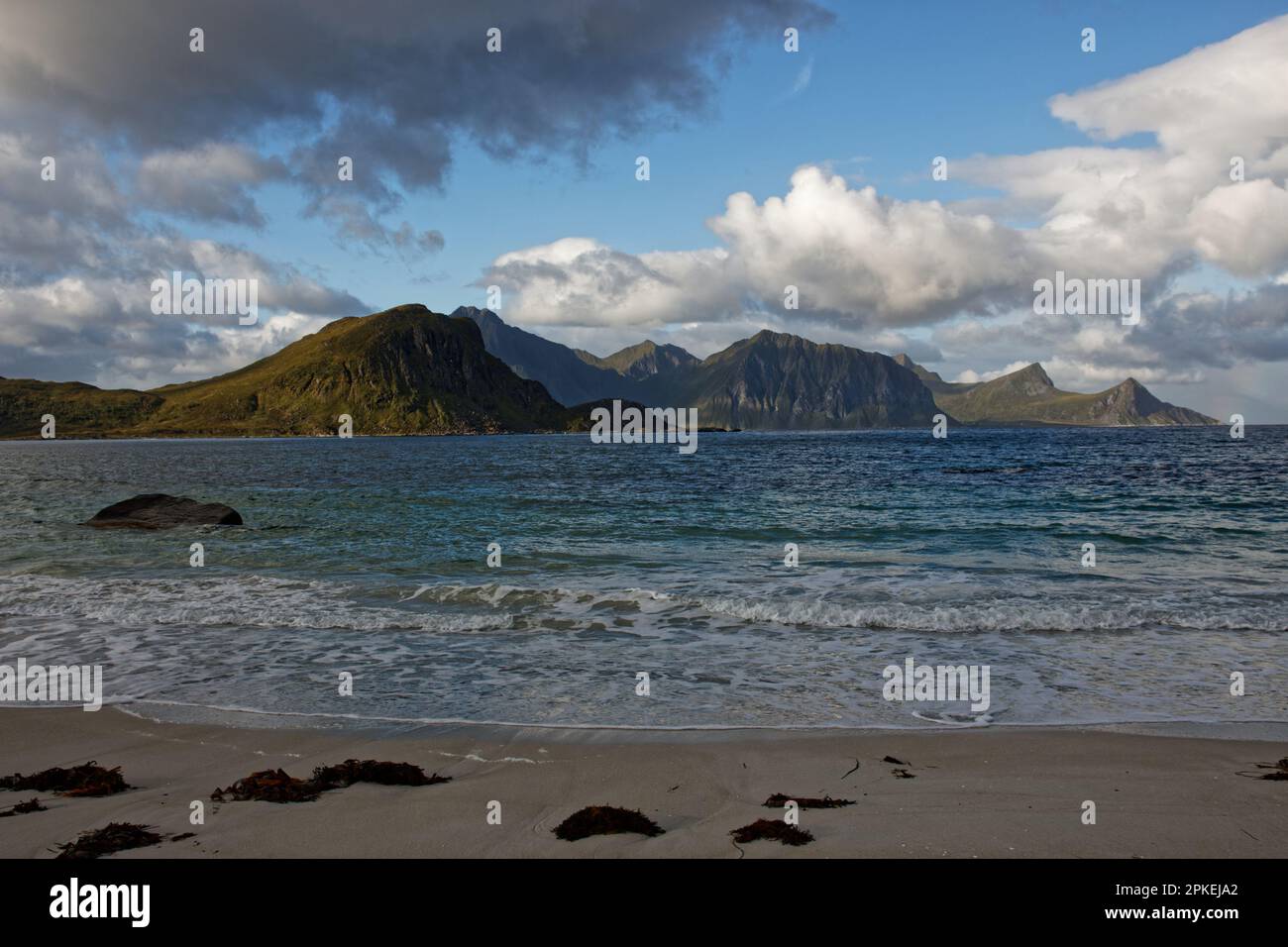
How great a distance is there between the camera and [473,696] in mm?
12234

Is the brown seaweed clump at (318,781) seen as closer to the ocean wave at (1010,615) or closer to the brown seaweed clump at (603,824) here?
the brown seaweed clump at (603,824)

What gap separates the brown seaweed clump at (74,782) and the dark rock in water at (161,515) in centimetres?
3003

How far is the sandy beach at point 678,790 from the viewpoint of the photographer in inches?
268

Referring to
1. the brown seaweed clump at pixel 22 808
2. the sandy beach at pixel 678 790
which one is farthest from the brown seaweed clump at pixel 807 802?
the brown seaweed clump at pixel 22 808

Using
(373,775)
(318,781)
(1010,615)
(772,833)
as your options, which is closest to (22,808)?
(318,781)

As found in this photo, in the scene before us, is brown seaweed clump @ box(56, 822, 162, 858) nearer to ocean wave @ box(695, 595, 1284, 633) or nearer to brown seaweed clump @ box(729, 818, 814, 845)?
brown seaweed clump @ box(729, 818, 814, 845)

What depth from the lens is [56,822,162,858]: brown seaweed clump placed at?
668cm

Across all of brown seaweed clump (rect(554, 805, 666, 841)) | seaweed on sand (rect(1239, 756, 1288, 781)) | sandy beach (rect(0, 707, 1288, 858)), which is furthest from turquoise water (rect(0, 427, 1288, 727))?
brown seaweed clump (rect(554, 805, 666, 841))

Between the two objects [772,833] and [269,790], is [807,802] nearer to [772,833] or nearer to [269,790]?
[772,833]

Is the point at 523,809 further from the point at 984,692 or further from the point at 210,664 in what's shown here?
the point at 210,664

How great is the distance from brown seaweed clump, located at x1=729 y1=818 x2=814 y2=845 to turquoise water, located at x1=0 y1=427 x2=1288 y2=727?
389 centimetres
